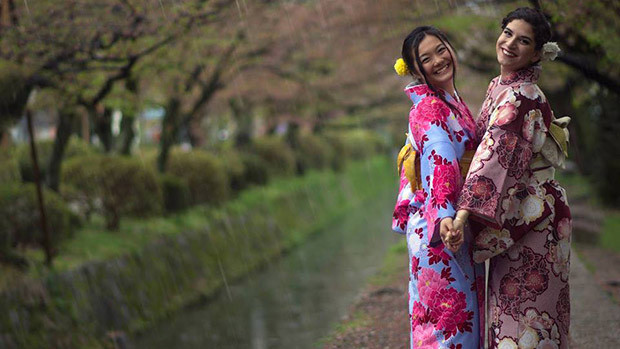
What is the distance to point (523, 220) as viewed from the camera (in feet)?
11.2

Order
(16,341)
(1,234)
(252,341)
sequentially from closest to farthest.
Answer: (16,341), (1,234), (252,341)

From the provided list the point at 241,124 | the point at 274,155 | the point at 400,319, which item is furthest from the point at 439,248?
the point at 274,155

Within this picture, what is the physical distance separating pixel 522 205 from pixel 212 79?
39.3 ft

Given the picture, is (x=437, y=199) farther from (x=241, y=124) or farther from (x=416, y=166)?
(x=241, y=124)

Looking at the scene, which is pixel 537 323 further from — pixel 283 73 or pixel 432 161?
pixel 283 73

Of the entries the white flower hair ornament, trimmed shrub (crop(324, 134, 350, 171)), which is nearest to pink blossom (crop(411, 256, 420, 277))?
the white flower hair ornament

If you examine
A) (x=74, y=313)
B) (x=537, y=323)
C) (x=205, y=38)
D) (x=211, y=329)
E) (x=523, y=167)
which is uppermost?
(x=205, y=38)

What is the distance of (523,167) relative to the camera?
11.1 ft

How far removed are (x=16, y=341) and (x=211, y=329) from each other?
2924mm

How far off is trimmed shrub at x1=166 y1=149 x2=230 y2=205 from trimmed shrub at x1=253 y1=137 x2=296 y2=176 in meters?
5.77

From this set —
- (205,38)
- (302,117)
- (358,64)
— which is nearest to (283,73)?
(358,64)

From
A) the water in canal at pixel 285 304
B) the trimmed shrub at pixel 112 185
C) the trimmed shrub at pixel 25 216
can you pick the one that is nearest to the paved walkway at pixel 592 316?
the water in canal at pixel 285 304

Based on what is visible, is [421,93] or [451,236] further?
[421,93]

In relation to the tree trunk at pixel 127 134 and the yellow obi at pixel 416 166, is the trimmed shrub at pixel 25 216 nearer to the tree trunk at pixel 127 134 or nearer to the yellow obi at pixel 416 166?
the tree trunk at pixel 127 134
